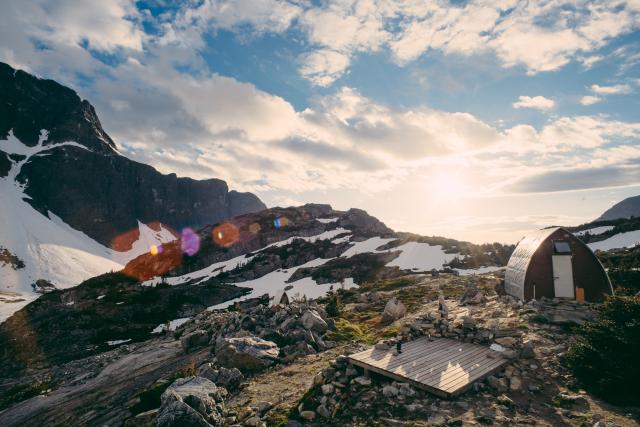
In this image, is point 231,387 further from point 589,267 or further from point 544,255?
point 589,267

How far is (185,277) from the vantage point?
103500 millimetres

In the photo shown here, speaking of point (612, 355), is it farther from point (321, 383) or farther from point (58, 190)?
point (58, 190)

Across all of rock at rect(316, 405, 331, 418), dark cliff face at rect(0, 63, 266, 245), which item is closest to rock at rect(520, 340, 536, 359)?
rock at rect(316, 405, 331, 418)

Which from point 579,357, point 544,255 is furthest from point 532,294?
point 579,357

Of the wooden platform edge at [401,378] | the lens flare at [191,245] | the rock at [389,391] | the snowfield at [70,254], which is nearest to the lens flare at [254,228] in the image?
the snowfield at [70,254]

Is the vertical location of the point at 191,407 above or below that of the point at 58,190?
below

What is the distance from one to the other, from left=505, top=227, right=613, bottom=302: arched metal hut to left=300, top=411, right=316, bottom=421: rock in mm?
19061

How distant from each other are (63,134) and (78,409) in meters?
217

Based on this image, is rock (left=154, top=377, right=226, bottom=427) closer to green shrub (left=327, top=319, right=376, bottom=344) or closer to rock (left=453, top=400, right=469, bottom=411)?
rock (left=453, top=400, right=469, bottom=411)

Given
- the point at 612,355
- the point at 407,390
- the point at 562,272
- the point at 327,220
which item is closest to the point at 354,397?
the point at 407,390

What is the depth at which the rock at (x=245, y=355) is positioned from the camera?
17.3 metres

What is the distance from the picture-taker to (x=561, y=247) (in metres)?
23.8

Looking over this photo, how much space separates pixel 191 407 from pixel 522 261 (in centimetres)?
2438

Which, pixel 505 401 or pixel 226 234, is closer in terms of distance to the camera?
pixel 505 401
